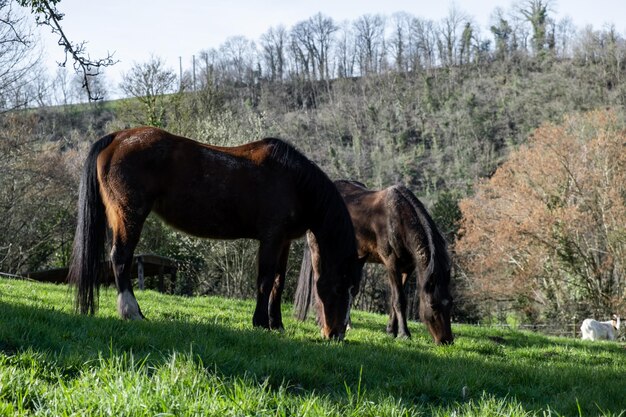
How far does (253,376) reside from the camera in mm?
3846

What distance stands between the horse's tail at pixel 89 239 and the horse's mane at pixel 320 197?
2.07 m

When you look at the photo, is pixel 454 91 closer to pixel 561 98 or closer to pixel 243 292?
pixel 561 98

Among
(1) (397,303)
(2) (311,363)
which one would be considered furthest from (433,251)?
(2) (311,363)

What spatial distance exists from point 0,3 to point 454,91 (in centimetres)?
6689

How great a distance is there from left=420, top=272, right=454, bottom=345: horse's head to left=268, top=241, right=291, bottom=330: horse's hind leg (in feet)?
6.56

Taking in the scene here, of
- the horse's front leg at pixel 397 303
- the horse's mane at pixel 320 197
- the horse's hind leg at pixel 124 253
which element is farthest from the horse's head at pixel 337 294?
the horse's hind leg at pixel 124 253

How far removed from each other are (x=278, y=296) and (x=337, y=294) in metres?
0.80

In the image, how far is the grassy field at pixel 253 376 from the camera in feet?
9.50

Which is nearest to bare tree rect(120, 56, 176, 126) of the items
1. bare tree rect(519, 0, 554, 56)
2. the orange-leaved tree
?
the orange-leaved tree

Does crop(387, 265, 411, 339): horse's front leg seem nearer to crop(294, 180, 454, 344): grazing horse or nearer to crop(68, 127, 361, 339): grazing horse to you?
crop(294, 180, 454, 344): grazing horse

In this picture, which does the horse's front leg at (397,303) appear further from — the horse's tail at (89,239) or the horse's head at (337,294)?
the horse's tail at (89,239)

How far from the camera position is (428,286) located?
8047 millimetres

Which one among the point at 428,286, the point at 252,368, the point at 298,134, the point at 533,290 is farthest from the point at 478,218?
the point at 298,134

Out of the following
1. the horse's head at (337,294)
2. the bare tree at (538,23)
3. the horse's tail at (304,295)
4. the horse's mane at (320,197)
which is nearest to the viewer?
the horse's head at (337,294)
